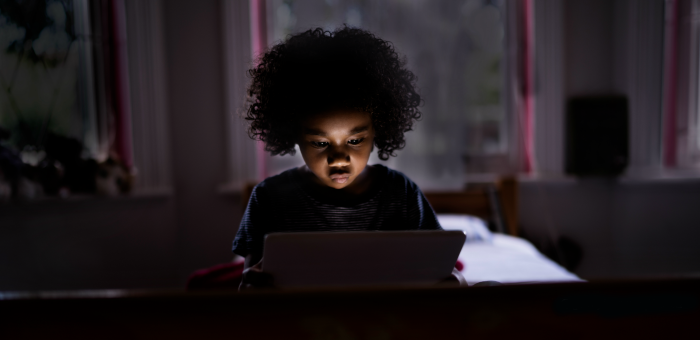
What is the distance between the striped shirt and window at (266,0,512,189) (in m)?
0.15

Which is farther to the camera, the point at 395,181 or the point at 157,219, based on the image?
the point at 157,219

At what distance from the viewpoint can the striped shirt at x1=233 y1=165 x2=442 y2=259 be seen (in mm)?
516

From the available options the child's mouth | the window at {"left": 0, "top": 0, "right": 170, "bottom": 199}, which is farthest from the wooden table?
the window at {"left": 0, "top": 0, "right": 170, "bottom": 199}

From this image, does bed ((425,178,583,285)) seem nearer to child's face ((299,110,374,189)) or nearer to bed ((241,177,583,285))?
bed ((241,177,583,285))

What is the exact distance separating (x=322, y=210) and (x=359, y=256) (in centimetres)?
15

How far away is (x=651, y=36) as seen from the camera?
37.9 inches

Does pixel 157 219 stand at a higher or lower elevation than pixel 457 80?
lower

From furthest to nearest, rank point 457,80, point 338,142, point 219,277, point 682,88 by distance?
point 682,88
point 457,80
point 219,277
point 338,142

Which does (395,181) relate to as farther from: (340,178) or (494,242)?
(494,242)

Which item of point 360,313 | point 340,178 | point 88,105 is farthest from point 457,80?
point 88,105

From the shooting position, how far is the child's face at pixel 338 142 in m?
0.44

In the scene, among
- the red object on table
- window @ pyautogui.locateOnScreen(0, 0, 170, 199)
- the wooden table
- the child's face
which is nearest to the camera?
the wooden table

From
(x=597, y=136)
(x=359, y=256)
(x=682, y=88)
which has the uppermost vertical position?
(x=682, y=88)

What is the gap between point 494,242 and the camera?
3.80 feet
